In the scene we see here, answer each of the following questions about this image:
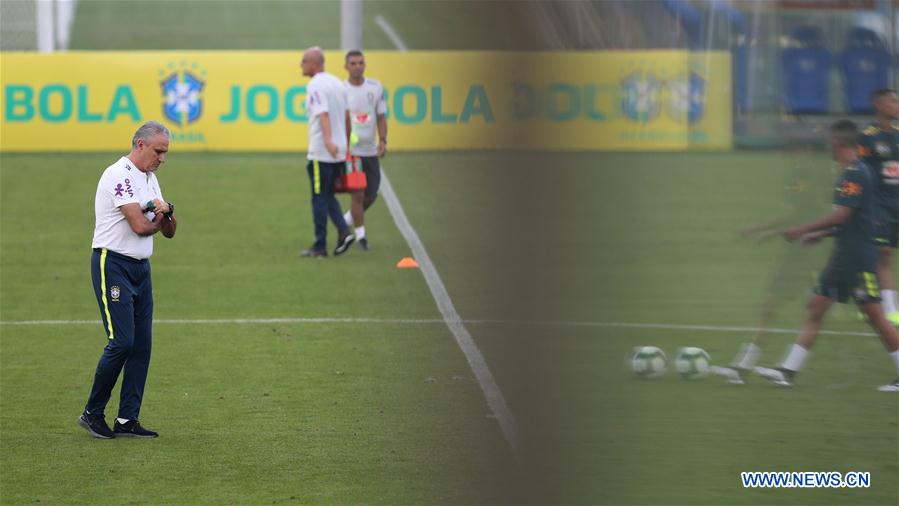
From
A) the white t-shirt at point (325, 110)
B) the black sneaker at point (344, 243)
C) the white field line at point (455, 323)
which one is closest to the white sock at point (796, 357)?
the white field line at point (455, 323)

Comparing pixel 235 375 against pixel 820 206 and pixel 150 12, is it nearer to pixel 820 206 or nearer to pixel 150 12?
pixel 820 206

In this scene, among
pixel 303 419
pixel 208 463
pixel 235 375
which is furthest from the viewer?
pixel 235 375

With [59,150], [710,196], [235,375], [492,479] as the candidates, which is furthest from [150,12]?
[492,479]

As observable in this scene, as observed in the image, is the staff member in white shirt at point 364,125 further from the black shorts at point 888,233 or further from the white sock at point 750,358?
the white sock at point 750,358

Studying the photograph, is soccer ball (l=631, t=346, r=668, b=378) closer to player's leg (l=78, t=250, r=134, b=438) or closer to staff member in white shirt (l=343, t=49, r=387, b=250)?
player's leg (l=78, t=250, r=134, b=438)

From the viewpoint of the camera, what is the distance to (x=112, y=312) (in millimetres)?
7090

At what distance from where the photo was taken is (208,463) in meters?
6.86

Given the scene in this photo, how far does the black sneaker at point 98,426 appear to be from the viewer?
288 inches

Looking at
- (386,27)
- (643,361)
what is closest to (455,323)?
(643,361)

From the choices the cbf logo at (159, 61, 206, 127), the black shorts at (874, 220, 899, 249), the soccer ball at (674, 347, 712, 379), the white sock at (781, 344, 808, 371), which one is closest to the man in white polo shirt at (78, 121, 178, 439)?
the soccer ball at (674, 347, 712, 379)

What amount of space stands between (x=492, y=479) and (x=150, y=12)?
44.1 metres

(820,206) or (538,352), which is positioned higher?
(538,352)

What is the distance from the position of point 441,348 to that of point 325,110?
4318 mm

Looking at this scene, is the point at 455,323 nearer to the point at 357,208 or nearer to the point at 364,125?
the point at 357,208
